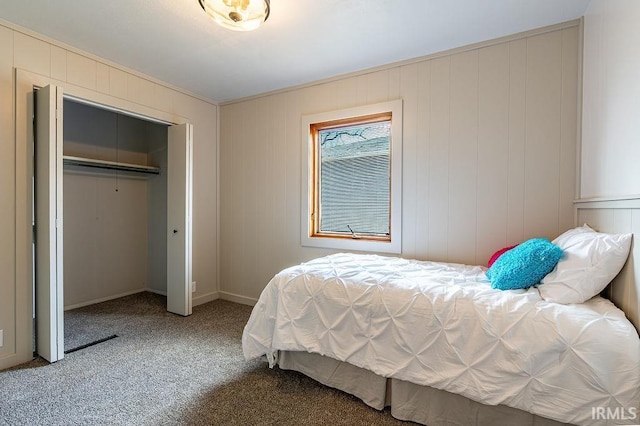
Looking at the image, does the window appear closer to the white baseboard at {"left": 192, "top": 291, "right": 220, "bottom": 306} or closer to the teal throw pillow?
the teal throw pillow

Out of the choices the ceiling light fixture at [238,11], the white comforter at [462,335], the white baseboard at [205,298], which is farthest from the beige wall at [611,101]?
the white baseboard at [205,298]

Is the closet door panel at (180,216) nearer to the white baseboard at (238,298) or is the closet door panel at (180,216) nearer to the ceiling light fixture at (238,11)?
the white baseboard at (238,298)

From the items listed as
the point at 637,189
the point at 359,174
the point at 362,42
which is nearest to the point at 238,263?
the point at 359,174

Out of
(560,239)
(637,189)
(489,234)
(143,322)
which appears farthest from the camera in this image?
(143,322)

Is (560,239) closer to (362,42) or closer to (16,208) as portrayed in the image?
(362,42)

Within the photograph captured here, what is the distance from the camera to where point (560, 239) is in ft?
5.89

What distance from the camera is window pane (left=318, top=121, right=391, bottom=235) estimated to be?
9.54 feet

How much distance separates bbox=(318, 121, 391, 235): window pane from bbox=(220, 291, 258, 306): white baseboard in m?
1.23

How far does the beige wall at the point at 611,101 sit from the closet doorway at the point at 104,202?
3.29m

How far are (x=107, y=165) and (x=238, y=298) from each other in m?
2.20

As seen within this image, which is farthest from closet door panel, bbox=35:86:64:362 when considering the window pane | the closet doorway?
the window pane

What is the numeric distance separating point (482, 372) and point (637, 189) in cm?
106

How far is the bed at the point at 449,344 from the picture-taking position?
120 centimetres

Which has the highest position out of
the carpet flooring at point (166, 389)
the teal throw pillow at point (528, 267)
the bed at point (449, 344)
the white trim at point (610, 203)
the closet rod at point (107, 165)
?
the closet rod at point (107, 165)
